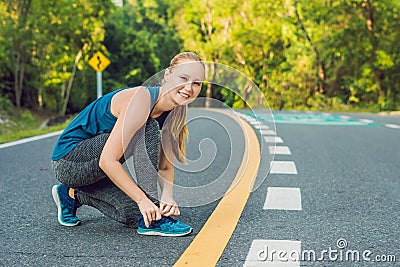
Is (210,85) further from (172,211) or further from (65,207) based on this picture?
(65,207)

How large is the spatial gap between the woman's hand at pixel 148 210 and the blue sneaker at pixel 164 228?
10 centimetres

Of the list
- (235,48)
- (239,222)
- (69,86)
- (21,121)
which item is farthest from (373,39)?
(239,222)

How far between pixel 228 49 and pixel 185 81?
4649 centimetres

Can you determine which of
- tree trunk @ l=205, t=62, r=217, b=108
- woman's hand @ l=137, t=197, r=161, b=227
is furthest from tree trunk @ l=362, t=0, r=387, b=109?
woman's hand @ l=137, t=197, r=161, b=227

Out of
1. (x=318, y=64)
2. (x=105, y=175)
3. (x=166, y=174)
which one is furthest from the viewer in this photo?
(x=318, y=64)

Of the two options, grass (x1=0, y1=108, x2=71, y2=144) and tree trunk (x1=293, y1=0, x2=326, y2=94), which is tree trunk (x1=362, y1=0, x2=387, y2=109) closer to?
tree trunk (x1=293, y1=0, x2=326, y2=94)

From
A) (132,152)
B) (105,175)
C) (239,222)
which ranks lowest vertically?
(239,222)

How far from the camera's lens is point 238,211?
462 centimetres

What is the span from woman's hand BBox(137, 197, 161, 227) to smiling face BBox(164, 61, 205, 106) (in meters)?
0.59

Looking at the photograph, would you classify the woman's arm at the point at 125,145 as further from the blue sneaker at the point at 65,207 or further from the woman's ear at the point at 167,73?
the blue sneaker at the point at 65,207

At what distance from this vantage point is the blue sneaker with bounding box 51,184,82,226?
4.13 m

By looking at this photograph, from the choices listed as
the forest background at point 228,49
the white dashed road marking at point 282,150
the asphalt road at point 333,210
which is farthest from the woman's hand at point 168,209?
the forest background at point 228,49

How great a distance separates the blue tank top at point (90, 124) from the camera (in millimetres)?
3975

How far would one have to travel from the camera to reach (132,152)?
383cm
